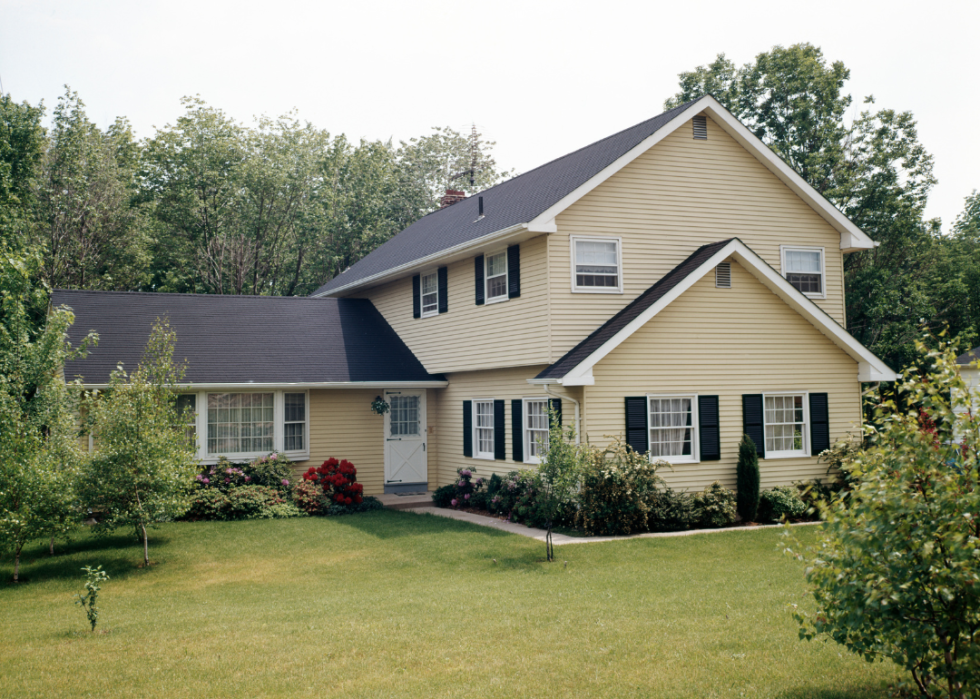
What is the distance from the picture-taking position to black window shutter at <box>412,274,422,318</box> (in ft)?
72.8

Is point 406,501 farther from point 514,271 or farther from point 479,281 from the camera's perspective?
point 514,271

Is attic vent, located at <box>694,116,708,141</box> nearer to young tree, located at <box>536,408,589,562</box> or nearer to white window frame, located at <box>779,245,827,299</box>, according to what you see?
white window frame, located at <box>779,245,827,299</box>

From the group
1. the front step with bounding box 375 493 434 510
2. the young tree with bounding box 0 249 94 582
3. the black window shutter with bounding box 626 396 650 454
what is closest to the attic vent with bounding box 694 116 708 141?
the black window shutter with bounding box 626 396 650 454

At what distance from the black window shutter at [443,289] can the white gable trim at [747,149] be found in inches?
195

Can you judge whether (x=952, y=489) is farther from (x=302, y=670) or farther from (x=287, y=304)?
(x=287, y=304)

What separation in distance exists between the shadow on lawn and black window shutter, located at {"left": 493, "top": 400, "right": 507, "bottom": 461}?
7225mm

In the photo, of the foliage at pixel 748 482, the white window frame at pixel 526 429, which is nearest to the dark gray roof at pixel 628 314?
the white window frame at pixel 526 429

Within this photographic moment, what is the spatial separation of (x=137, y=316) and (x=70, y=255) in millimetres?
12529

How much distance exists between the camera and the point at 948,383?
17.5ft

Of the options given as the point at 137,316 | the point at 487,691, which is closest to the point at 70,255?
the point at 137,316

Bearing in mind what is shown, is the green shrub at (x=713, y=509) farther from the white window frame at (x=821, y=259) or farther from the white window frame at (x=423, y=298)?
the white window frame at (x=423, y=298)

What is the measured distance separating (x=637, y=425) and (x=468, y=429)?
17.6ft

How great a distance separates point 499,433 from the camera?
18.7 meters

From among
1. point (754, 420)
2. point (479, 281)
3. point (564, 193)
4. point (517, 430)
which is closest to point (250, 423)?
point (479, 281)
